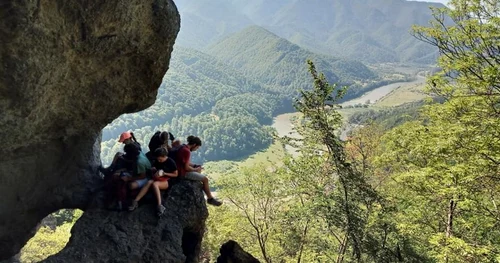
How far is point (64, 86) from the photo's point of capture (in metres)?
9.09

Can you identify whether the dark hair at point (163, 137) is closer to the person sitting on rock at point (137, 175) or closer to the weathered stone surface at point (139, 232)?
the person sitting on rock at point (137, 175)

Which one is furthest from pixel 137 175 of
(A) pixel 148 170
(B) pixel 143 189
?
(B) pixel 143 189

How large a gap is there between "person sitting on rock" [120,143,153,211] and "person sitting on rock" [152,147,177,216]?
201mm

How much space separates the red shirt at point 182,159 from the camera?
1058 centimetres

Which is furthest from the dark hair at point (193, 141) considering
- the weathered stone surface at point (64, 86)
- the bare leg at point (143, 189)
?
the bare leg at point (143, 189)

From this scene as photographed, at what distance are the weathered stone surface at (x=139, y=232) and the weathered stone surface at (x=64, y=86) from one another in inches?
72.2

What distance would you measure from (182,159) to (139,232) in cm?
233

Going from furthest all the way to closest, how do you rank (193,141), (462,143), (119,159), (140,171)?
(462,143) < (193,141) < (119,159) < (140,171)

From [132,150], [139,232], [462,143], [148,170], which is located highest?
[462,143]

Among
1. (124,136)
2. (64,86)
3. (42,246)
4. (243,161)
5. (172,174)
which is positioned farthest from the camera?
(243,161)

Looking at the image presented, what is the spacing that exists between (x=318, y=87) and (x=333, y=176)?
5.50m

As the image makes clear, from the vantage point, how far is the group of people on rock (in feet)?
31.6

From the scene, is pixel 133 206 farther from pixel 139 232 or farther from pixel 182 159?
pixel 182 159

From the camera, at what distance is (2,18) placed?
6.82m
